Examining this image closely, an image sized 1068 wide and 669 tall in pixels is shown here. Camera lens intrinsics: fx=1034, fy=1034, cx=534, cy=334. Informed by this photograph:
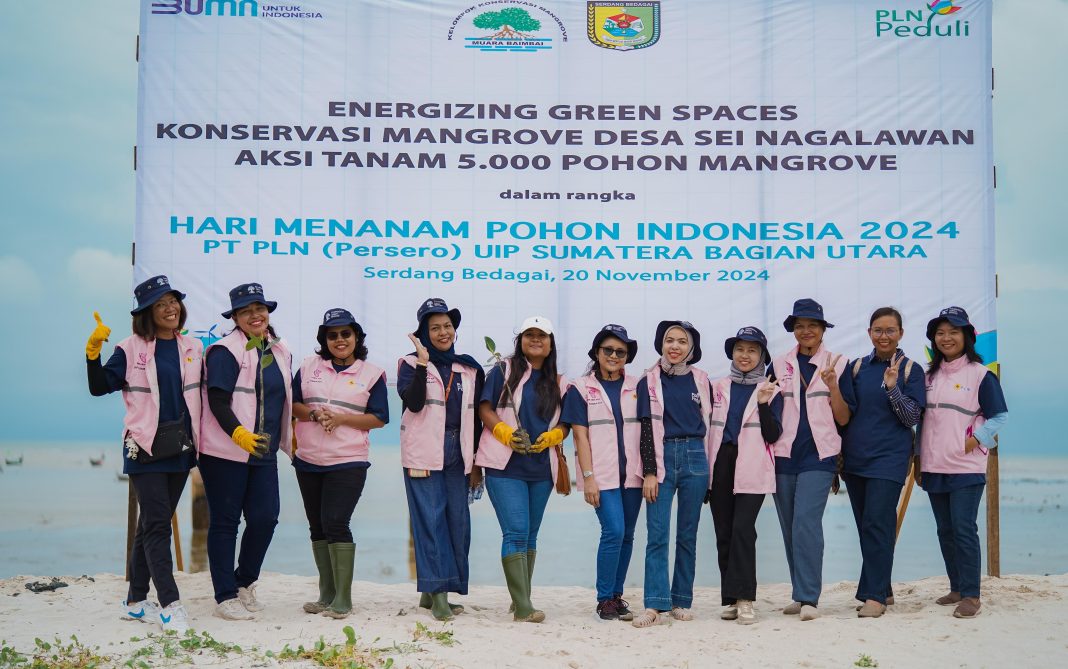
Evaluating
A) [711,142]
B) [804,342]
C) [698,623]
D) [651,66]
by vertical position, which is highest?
[651,66]

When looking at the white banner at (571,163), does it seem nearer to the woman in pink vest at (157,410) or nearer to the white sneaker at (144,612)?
the woman in pink vest at (157,410)

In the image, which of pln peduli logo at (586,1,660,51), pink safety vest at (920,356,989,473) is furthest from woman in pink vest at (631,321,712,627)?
pln peduli logo at (586,1,660,51)

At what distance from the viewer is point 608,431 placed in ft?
16.1

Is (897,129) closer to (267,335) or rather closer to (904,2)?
(904,2)

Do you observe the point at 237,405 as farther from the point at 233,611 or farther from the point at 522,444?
the point at 522,444

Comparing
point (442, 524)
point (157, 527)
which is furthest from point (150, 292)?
point (442, 524)

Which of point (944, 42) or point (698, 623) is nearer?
point (698, 623)

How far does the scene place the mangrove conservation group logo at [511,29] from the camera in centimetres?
626

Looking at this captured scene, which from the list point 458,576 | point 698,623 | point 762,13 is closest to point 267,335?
point 458,576

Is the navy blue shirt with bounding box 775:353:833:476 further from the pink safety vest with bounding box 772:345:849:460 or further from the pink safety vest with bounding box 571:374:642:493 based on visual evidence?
the pink safety vest with bounding box 571:374:642:493

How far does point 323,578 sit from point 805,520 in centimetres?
233

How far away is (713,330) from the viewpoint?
243 inches

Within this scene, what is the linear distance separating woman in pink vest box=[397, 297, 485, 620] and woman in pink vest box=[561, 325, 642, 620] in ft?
1.70

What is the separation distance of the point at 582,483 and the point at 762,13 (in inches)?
126
